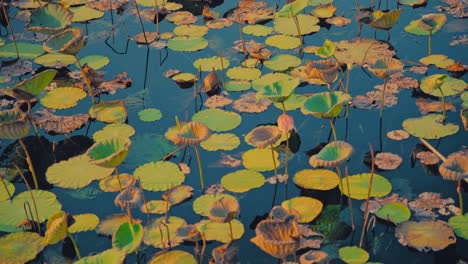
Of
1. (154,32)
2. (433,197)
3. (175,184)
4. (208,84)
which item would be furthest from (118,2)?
(433,197)

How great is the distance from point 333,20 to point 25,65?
77.9 inches

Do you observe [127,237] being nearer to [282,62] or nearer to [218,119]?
[218,119]

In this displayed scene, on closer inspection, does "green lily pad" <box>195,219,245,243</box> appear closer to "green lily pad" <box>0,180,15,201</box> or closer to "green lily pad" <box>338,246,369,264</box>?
"green lily pad" <box>338,246,369,264</box>

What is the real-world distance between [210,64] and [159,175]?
3.55ft

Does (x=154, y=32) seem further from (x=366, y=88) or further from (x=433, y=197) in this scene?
(x=433, y=197)

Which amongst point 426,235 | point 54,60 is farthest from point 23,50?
point 426,235

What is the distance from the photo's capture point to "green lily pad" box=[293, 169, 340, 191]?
3107 millimetres

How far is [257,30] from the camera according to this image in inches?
176

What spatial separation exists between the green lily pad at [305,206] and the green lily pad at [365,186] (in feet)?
0.49

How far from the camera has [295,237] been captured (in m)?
2.36

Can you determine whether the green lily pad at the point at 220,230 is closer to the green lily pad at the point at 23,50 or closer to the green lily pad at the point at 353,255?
the green lily pad at the point at 353,255

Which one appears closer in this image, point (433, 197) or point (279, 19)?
point (433, 197)

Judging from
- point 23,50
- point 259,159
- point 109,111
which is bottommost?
point 259,159

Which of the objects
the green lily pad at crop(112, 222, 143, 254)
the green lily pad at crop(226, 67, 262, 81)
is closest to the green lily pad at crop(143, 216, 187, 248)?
the green lily pad at crop(112, 222, 143, 254)
